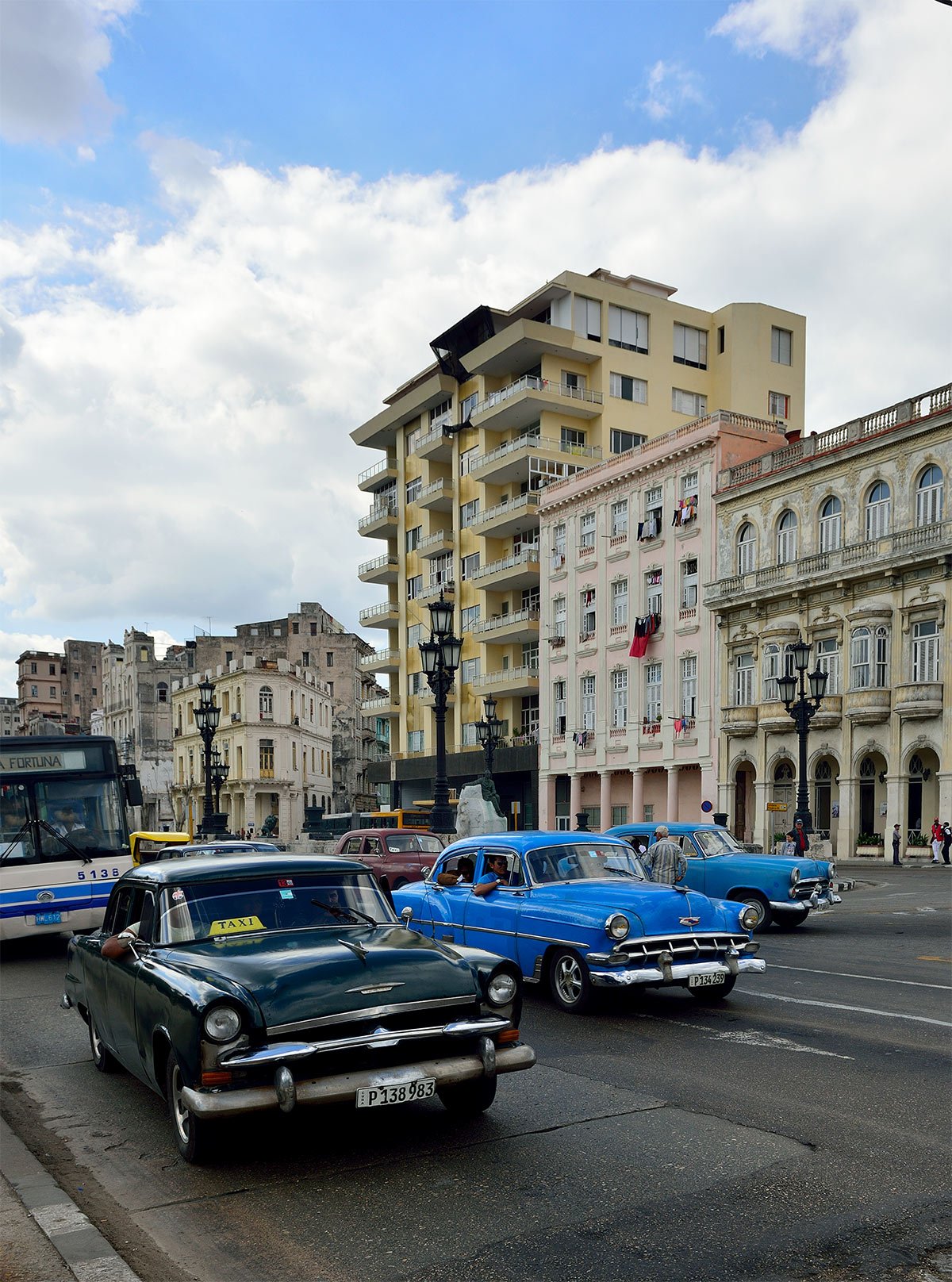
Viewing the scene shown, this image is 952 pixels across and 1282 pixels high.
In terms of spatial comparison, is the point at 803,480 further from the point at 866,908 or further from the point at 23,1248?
the point at 23,1248

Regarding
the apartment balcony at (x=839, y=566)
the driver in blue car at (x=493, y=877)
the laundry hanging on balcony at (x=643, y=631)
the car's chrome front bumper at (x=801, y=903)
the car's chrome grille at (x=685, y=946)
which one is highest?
the apartment balcony at (x=839, y=566)

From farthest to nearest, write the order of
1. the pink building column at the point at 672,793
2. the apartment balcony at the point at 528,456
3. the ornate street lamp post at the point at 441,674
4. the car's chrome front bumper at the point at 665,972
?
the apartment balcony at the point at 528,456
the pink building column at the point at 672,793
the ornate street lamp post at the point at 441,674
the car's chrome front bumper at the point at 665,972

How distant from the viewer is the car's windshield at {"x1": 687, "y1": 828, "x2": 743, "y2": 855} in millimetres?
17609

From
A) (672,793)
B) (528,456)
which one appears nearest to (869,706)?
(672,793)

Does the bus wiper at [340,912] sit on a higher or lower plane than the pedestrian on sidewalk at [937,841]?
higher

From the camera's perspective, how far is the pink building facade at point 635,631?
48188mm

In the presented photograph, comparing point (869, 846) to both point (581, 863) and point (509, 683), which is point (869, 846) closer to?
point (509, 683)

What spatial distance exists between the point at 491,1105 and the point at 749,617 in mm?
41024

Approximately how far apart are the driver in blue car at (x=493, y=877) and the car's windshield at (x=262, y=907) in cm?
378

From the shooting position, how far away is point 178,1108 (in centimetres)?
614

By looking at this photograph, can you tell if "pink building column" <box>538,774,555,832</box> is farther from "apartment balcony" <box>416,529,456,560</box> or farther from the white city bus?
the white city bus

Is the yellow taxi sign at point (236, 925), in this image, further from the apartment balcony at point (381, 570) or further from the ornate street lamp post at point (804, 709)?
the apartment balcony at point (381, 570)

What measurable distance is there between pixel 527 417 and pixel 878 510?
851 inches

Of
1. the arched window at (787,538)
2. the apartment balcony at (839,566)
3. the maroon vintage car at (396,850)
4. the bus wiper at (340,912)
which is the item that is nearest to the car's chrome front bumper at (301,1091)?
the bus wiper at (340,912)
